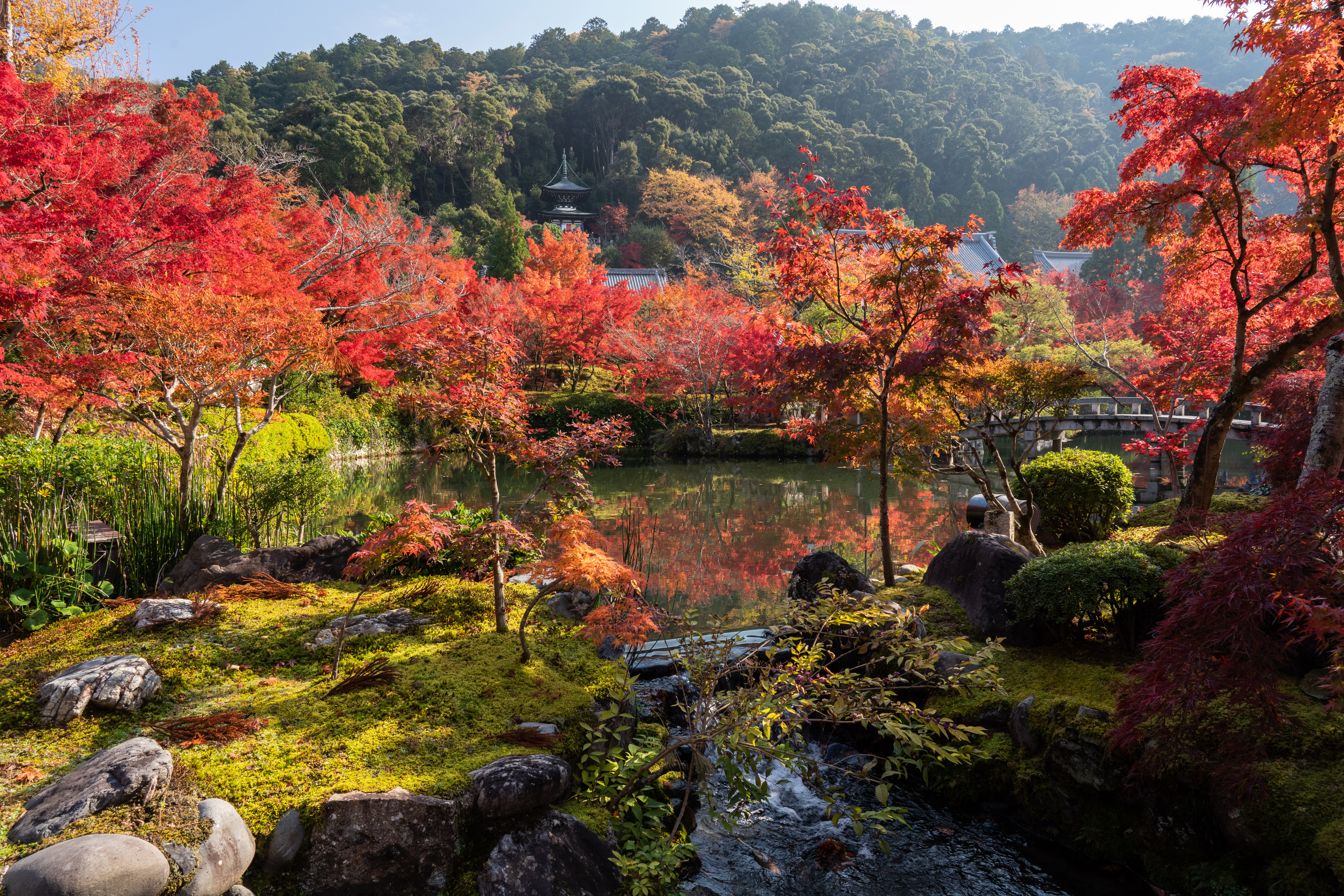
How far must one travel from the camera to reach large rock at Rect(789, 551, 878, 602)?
5.48 meters

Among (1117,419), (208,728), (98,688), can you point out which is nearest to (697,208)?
(1117,419)

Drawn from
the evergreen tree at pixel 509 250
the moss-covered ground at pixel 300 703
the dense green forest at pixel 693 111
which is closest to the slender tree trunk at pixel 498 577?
the moss-covered ground at pixel 300 703

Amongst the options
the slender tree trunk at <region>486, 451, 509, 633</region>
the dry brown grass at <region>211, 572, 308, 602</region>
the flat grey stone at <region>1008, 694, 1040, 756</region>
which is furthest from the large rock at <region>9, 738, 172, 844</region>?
the flat grey stone at <region>1008, 694, 1040, 756</region>

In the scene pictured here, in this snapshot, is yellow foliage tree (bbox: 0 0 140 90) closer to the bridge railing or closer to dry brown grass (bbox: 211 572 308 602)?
dry brown grass (bbox: 211 572 308 602)

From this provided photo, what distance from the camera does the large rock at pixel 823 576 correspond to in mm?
5484

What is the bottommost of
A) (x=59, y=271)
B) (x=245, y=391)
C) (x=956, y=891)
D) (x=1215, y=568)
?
(x=956, y=891)

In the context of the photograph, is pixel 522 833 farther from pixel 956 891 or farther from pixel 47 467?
pixel 47 467

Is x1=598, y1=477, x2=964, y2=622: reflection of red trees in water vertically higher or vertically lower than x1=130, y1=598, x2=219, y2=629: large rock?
lower

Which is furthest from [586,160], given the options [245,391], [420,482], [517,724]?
[517,724]

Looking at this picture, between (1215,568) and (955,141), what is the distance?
43.6m

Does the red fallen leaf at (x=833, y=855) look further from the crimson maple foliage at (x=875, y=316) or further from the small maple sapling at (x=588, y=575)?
the crimson maple foliage at (x=875, y=316)

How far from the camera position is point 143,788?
239cm

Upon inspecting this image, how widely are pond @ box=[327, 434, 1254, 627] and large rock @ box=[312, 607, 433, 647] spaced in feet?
7.95

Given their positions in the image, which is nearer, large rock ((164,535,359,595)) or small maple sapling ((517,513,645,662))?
small maple sapling ((517,513,645,662))
